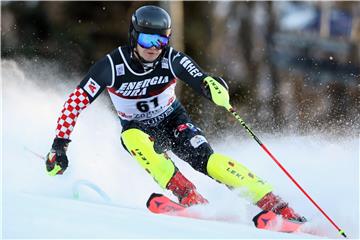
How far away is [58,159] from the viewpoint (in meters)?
4.98

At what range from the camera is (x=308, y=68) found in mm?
18906

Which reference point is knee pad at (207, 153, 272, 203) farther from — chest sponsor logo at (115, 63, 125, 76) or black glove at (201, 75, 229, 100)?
chest sponsor logo at (115, 63, 125, 76)

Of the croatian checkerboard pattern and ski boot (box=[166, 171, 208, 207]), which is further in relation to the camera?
the croatian checkerboard pattern

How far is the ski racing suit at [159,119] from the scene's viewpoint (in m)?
4.73

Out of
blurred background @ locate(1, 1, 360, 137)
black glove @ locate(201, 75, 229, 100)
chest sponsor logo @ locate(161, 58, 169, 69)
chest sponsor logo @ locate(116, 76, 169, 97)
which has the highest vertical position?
black glove @ locate(201, 75, 229, 100)

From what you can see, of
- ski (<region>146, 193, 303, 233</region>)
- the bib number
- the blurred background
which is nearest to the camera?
ski (<region>146, 193, 303, 233</region>)

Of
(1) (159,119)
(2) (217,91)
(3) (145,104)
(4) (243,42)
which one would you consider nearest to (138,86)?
(3) (145,104)

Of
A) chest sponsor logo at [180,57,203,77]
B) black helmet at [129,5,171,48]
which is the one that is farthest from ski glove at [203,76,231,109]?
black helmet at [129,5,171,48]

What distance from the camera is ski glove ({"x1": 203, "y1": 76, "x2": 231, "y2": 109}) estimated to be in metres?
4.79

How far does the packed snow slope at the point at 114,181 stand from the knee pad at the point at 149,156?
0.31 m

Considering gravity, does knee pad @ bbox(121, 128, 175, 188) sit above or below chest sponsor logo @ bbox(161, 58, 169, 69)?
below

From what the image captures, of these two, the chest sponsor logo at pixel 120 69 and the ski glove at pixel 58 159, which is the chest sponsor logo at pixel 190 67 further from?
the ski glove at pixel 58 159

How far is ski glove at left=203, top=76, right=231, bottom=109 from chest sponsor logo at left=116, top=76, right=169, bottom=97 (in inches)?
15.5

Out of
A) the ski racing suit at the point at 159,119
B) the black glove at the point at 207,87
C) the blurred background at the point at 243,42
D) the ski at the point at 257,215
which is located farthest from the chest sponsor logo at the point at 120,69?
the blurred background at the point at 243,42
